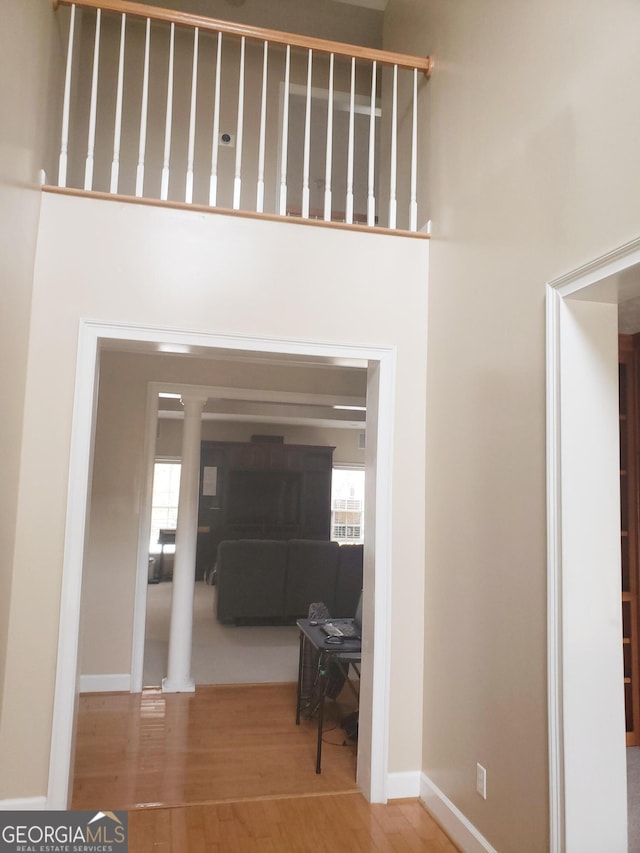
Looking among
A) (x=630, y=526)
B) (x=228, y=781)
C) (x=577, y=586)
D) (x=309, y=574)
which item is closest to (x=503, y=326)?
(x=577, y=586)

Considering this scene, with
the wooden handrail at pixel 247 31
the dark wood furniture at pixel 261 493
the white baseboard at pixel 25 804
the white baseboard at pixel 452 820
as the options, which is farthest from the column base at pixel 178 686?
the dark wood furniture at pixel 261 493

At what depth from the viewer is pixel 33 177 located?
275 centimetres

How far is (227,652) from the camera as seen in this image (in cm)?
585

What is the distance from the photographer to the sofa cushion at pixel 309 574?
21.9ft

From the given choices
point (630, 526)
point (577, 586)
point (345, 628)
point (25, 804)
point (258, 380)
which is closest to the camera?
point (577, 586)

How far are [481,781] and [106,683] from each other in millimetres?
3085

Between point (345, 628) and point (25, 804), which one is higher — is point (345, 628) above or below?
above

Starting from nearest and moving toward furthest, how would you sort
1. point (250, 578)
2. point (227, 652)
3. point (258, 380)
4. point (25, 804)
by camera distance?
1. point (25, 804)
2. point (258, 380)
3. point (227, 652)
4. point (250, 578)

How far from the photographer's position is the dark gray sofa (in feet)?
21.8

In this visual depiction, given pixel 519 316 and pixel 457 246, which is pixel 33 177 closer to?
pixel 457 246

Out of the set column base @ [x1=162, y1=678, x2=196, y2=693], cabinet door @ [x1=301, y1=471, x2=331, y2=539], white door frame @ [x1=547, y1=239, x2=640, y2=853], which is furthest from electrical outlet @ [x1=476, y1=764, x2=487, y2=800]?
cabinet door @ [x1=301, y1=471, x2=331, y2=539]

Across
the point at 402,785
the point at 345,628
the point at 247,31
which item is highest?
the point at 247,31

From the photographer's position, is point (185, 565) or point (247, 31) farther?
point (185, 565)

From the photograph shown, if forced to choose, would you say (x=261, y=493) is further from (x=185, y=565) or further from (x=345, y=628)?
(x=345, y=628)
